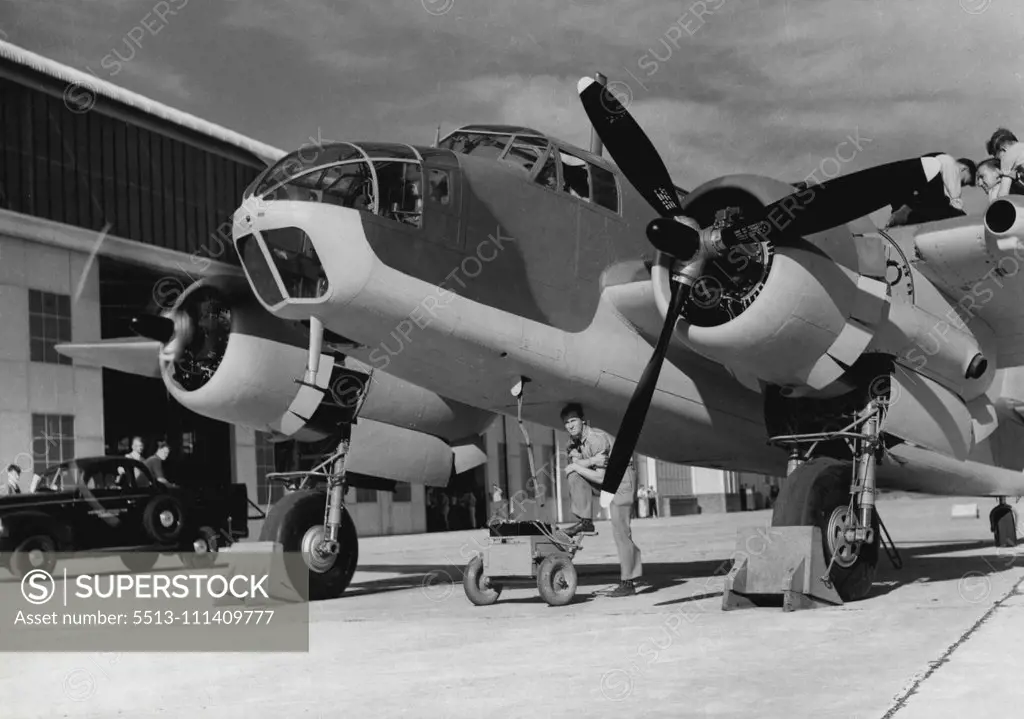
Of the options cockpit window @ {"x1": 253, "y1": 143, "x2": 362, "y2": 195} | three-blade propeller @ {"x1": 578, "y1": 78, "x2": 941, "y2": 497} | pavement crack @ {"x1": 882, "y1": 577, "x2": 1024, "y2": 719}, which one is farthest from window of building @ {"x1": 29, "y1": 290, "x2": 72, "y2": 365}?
pavement crack @ {"x1": 882, "y1": 577, "x2": 1024, "y2": 719}

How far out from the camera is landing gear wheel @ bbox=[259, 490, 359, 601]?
1256 cm

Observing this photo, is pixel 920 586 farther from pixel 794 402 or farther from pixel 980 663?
pixel 980 663

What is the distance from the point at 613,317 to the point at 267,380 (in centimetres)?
399

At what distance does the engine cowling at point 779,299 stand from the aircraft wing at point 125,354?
7.20 m

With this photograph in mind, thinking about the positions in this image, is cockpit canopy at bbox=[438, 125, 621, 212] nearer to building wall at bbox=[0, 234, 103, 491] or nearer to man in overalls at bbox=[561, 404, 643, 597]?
man in overalls at bbox=[561, 404, 643, 597]

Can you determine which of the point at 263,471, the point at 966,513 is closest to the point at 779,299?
the point at 263,471

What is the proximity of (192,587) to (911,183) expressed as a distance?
35.0 ft

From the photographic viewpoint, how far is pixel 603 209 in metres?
12.0

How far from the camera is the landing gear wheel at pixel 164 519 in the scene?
18.6 metres

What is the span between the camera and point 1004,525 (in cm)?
1827

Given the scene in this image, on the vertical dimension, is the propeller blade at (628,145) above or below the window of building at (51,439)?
above

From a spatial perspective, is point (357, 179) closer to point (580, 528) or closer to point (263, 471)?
point (580, 528)

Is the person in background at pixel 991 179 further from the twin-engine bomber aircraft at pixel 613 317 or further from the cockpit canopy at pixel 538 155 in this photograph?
the cockpit canopy at pixel 538 155

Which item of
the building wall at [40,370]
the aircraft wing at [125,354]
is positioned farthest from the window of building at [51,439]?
the aircraft wing at [125,354]
